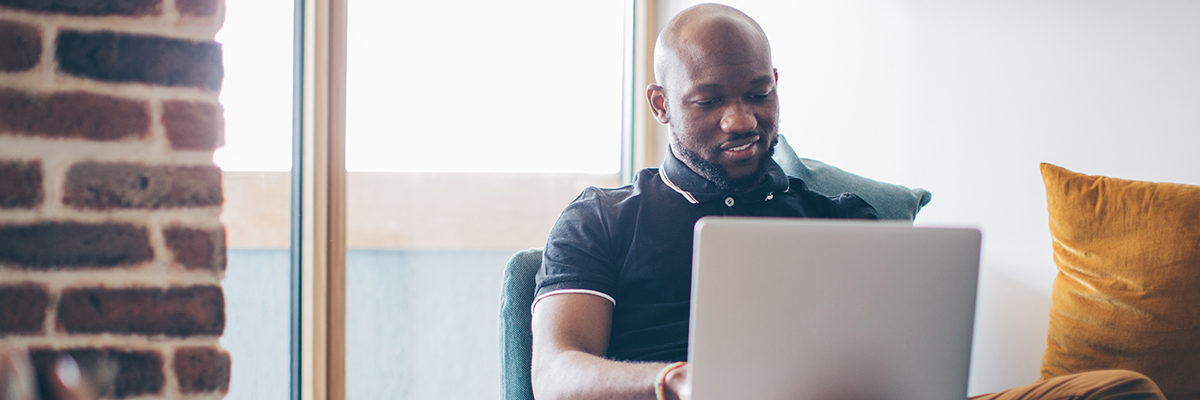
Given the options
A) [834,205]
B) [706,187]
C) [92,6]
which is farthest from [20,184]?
[834,205]

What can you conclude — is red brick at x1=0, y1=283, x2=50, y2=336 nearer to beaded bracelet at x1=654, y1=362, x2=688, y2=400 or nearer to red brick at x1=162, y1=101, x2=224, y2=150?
red brick at x1=162, y1=101, x2=224, y2=150

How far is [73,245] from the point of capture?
2.62 ft

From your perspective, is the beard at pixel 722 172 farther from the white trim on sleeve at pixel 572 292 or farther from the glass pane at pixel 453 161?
the glass pane at pixel 453 161

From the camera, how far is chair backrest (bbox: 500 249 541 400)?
1235 millimetres

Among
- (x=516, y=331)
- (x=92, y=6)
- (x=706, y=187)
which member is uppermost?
(x=92, y=6)

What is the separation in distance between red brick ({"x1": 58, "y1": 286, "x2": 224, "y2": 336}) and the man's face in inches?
31.3

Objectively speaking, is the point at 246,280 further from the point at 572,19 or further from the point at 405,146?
the point at 572,19

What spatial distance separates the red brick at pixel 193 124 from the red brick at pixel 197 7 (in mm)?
98

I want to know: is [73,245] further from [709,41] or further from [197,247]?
[709,41]

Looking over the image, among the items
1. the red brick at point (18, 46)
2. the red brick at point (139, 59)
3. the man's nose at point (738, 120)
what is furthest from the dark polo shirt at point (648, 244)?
the red brick at point (18, 46)

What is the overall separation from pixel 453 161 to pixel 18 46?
1622 mm

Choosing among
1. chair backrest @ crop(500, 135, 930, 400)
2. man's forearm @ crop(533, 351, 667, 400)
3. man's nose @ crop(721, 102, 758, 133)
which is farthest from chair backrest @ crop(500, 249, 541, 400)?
man's nose @ crop(721, 102, 758, 133)

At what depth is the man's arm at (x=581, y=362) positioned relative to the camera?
0.92 metres

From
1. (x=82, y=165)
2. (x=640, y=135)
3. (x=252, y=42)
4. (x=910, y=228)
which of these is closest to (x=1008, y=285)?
(x=910, y=228)
